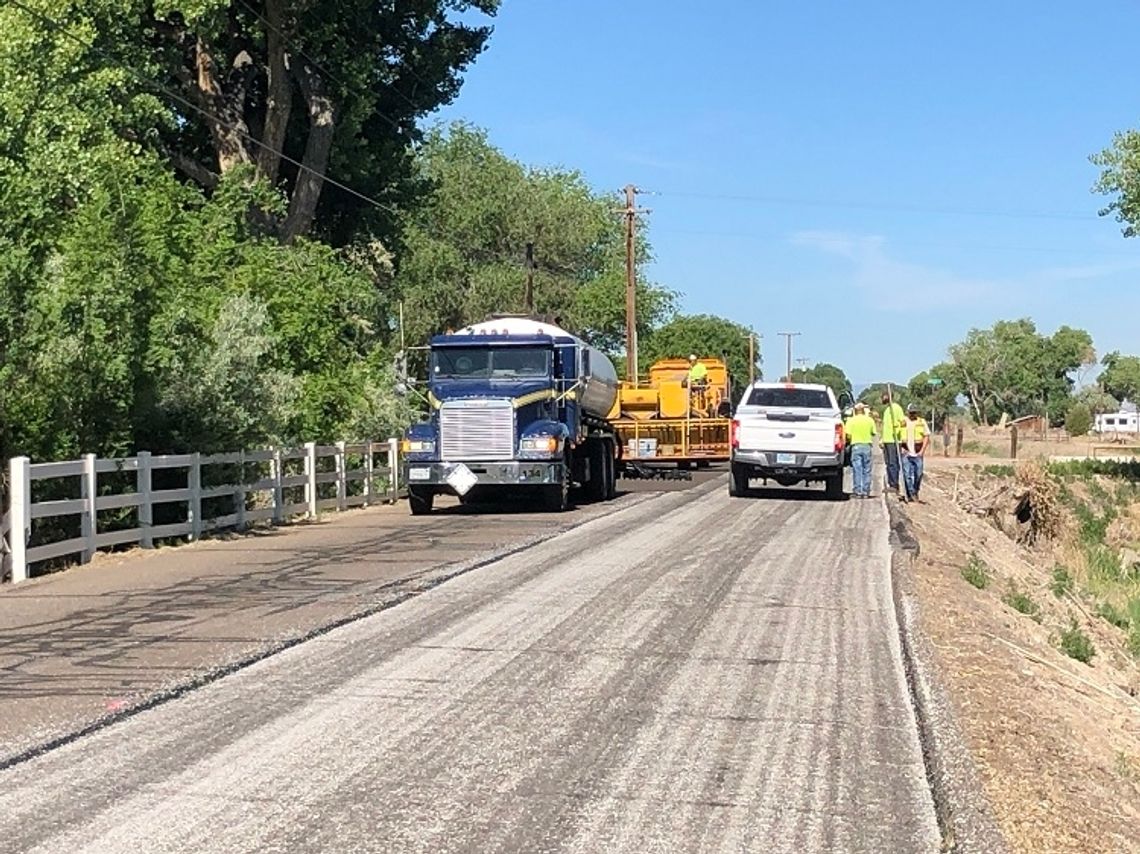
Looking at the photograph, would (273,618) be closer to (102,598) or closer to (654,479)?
(102,598)

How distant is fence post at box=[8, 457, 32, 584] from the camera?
14.4 metres

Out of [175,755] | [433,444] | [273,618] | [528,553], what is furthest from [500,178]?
[175,755]

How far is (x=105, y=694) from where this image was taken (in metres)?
8.41

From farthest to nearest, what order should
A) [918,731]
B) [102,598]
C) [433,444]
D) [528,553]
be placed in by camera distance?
[433,444]
[528,553]
[102,598]
[918,731]

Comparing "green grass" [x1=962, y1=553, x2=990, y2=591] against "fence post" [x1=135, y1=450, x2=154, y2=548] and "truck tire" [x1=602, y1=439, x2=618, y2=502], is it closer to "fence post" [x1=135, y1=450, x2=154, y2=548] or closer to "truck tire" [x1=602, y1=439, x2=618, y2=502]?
"truck tire" [x1=602, y1=439, x2=618, y2=502]

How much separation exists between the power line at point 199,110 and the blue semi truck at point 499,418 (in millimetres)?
10122

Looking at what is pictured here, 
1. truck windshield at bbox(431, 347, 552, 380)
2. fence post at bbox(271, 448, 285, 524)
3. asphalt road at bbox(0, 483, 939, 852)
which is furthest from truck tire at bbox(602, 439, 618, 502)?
asphalt road at bbox(0, 483, 939, 852)

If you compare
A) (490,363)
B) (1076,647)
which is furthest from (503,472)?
(1076,647)

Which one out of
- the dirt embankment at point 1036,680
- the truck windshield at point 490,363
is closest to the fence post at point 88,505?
the truck windshield at point 490,363

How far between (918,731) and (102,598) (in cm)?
794

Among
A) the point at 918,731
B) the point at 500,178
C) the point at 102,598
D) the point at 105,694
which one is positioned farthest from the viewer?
the point at 500,178

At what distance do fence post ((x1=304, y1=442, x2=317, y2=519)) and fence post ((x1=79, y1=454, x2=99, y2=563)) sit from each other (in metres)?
6.40

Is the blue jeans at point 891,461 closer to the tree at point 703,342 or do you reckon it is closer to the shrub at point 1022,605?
the shrub at point 1022,605

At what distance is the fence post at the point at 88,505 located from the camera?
15727 mm
